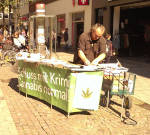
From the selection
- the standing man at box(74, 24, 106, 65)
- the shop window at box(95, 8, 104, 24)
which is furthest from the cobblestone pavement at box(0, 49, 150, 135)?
the shop window at box(95, 8, 104, 24)

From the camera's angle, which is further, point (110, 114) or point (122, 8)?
point (122, 8)

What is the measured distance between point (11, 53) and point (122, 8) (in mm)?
7896

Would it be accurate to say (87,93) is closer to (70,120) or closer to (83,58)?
(70,120)

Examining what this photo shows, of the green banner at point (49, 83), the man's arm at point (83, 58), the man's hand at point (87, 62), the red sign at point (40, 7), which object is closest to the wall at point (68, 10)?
the red sign at point (40, 7)

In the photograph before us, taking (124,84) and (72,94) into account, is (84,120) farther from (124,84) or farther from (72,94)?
(124,84)

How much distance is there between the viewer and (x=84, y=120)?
512 centimetres

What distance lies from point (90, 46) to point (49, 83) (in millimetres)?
1242

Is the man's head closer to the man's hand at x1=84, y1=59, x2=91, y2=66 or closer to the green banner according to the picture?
the man's hand at x1=84, y1=59, x2=91, y2=66

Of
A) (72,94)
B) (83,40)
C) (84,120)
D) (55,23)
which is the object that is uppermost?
(55,23)

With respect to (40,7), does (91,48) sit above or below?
below

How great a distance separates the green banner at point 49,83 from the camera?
5.14 metres

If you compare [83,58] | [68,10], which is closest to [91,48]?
[83,58]

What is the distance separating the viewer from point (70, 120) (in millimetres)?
5105

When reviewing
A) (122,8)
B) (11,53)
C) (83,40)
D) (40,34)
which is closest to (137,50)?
(122,8)
